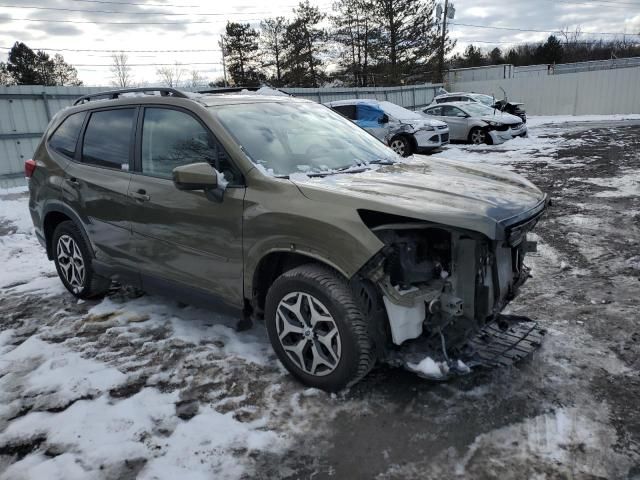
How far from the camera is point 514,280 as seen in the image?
3.36 metres

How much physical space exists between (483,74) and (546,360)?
42156mm

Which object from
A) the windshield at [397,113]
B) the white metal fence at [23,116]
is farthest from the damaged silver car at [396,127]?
the white metal fence at [23,116]

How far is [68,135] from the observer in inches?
183

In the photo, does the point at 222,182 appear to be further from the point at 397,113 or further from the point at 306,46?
the point at 306,46

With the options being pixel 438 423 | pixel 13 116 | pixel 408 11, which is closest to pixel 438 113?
pixel 13 116

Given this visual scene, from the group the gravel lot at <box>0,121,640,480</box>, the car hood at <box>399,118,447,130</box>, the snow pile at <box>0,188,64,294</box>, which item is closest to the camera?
the gravel lot at <box>0,121,640,480</box>

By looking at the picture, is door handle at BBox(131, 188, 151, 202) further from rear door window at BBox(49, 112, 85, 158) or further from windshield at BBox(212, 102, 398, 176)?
rear door window at BBox(49, 112, 85, 158)

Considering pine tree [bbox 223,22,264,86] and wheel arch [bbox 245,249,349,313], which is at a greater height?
pine tree [bbox 223,22,264,86]

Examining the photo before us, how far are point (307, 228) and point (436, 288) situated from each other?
2.64 feet

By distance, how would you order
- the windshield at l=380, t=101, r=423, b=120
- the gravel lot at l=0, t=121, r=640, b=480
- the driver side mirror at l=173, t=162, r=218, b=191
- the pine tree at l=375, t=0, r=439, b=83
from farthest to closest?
the pine tree at l=375, t=0, r=439, b=83
the windshield at l=380, t=101, r=423, b=120
the driver side mirror at l=173, t=162, r=218, b=191
the gravel lot at l=0, t=121, r=640, b=480

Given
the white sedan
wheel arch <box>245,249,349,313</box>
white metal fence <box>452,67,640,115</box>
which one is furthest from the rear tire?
white metal fence <box>452,67,640,115</box>

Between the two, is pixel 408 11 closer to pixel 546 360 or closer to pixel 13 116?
pixel 13 116

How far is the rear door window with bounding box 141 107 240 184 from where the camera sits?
11.1 feet

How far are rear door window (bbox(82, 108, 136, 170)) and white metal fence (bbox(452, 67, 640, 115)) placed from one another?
29722 millimetres
